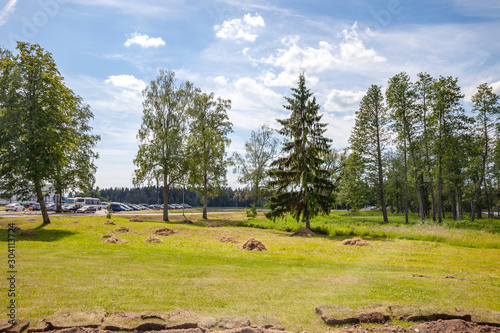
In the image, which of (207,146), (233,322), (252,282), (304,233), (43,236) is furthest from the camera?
(207,146)

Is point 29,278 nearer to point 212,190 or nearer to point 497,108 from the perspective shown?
point 212,190

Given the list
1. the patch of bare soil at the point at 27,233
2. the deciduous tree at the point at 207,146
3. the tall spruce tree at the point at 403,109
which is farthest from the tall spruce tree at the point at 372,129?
the patch of bare soil at the point at 27,233

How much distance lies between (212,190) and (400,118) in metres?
25.8

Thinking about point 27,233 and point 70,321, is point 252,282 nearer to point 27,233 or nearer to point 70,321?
point 70,321

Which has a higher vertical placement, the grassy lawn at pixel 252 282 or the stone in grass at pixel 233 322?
the stone in grass at pixel 233 322

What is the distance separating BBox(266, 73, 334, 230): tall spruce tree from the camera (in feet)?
92.3

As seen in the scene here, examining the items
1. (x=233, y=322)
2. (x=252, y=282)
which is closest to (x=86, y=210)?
(x=252, y=282)

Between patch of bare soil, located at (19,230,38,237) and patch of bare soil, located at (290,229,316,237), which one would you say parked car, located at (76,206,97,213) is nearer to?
patch of bare soil, located at (19,230,38,237)

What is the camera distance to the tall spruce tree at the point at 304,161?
2812 centimetres

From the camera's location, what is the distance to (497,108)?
3253 cm

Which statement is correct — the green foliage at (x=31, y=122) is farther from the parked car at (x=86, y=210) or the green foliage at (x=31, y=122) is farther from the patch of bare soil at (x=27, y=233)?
the parked car at (x=86, y=210)

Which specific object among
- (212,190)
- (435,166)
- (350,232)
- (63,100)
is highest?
(63,100)

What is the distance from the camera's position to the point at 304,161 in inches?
1110

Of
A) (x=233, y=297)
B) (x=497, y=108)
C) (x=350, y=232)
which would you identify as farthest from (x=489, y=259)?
(x=497, y=108)
